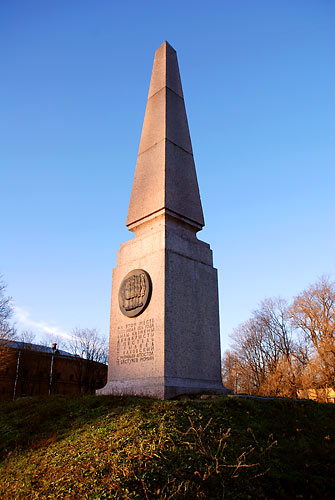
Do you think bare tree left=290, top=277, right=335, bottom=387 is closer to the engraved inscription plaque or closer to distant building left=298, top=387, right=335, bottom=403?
distant building left=298, top=387, right=335, bottom=403

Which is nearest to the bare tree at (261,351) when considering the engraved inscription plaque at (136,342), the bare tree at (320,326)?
the bare tree at (320,326)

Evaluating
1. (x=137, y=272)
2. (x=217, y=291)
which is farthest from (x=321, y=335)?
(x=137, y=272)

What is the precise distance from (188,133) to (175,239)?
382cm

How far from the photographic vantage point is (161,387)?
295 inches

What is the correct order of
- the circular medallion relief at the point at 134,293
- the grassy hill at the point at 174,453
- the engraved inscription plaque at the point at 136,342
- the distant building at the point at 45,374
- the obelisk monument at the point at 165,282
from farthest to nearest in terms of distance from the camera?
the distant building at the point at 45,374, the circular medallion relief at the point at 134,293, the engraved inscription plaque at the point at 136,342, the obelisk monument at the point at 165,282, the grassy hill at the point at 174,453

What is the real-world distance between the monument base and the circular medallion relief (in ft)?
5.10

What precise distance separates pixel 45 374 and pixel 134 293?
3273 cm

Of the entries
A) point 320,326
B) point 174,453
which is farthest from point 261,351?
point 174,453

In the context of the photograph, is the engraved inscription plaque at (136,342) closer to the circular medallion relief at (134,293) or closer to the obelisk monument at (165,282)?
the obelisk monument at (165,282)

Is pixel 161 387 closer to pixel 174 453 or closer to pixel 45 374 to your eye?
pixel 174 453

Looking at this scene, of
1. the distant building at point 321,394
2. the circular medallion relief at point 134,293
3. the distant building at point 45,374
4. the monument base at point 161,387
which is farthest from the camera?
the distant building at point 45,374

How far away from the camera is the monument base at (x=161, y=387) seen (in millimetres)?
7516

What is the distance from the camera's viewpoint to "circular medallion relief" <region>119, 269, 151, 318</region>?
863 centimetres

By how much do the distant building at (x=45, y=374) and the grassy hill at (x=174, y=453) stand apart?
3032 cm
